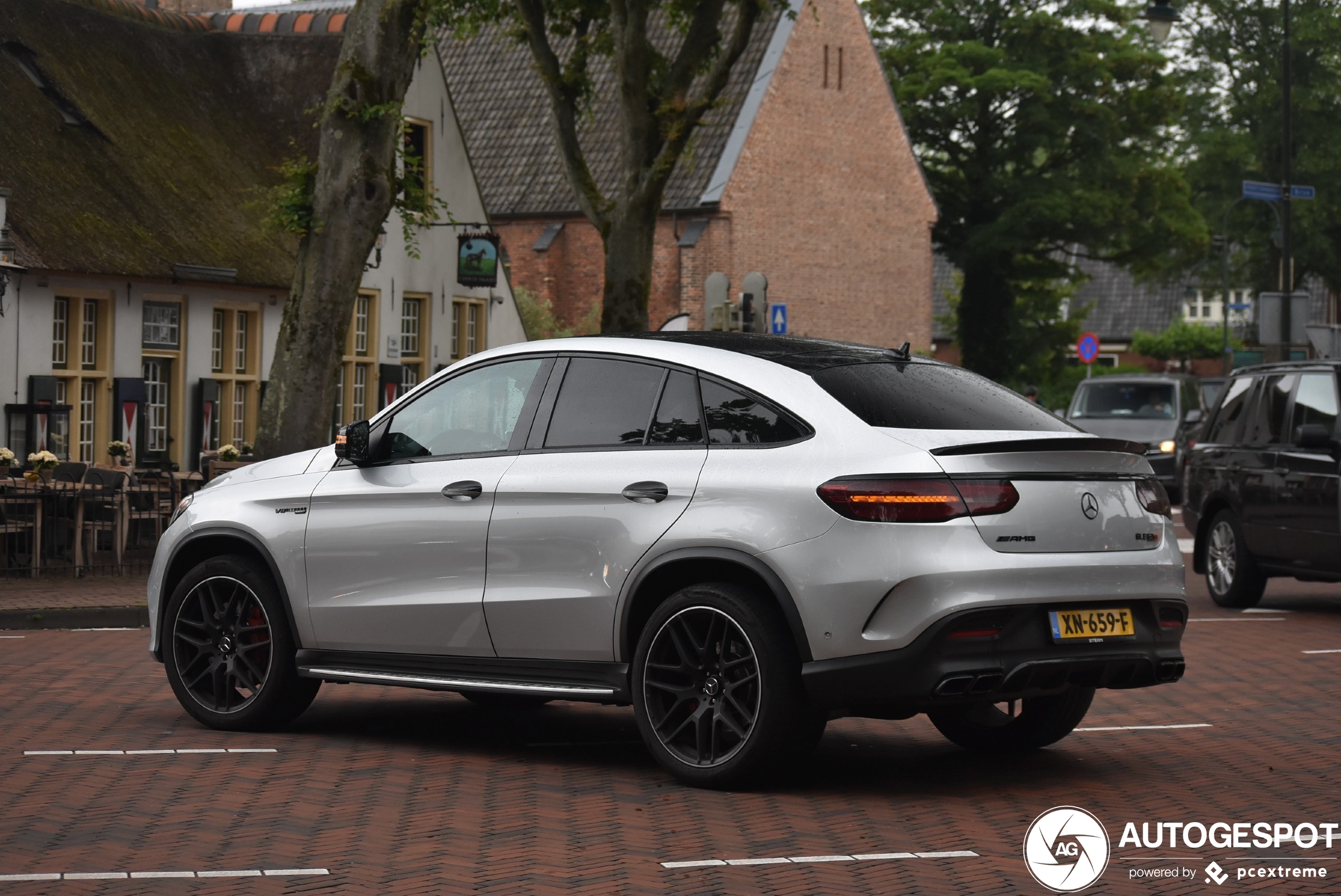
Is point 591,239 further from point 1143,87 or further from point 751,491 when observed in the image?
point 751,491

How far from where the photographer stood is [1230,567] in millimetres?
15367

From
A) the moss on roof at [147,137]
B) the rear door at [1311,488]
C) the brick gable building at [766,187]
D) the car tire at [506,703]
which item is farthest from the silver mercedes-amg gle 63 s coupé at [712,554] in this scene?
the brick gable building at [766,187]

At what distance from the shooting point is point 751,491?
702cm

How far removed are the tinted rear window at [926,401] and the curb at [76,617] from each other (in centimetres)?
841

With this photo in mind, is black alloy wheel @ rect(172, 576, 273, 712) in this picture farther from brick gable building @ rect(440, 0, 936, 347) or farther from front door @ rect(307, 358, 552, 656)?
brick gable building @ rect(440, 0, 936, 347)

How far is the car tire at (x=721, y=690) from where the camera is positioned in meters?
6.89

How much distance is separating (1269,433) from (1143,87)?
39867 mm

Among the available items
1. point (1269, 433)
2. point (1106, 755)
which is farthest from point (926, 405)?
point (1269, 433)

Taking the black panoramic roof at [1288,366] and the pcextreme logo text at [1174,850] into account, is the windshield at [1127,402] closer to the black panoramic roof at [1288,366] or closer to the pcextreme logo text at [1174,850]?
the black panoramic roof at [1288,366]

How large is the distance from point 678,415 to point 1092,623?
69.7 inches

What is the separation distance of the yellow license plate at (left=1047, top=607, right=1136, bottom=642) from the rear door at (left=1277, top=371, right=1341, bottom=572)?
722 centimetres

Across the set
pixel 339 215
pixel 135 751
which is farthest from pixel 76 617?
pixel 135 751

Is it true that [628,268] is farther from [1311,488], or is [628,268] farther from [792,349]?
[792,349]

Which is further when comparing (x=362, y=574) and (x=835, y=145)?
(x=835, y=145)
